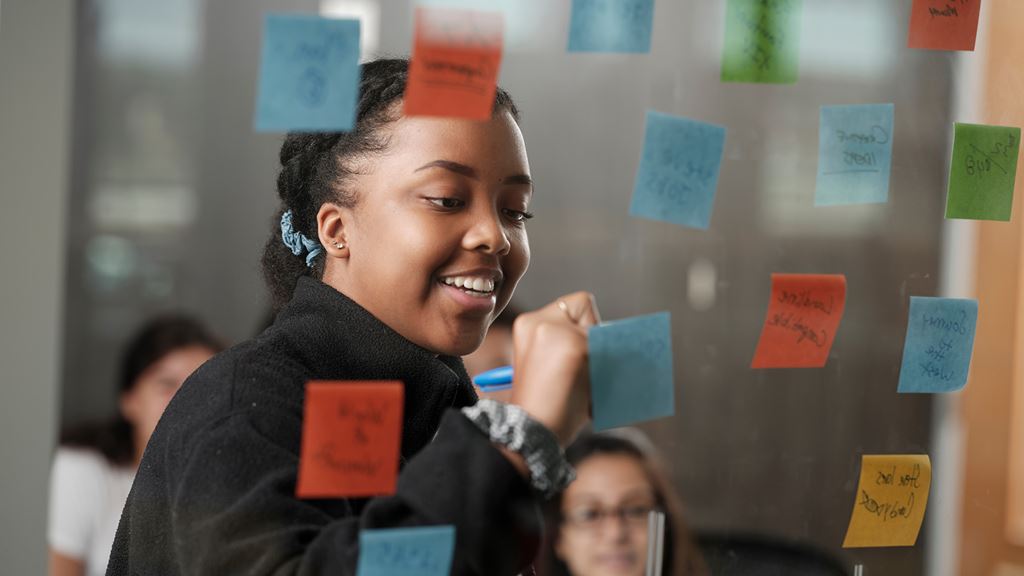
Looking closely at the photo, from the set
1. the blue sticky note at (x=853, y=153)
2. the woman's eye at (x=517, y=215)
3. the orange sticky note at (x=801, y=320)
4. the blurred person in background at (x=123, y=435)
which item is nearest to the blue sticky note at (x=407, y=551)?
the woman's eye at (x=517, y=215)

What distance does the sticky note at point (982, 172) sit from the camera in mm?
953

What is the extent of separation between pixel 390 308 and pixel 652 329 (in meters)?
0.19

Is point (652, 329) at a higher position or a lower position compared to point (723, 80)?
lower

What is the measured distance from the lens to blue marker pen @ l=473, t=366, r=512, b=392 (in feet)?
2.81

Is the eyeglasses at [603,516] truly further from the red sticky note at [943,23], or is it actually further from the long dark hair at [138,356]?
the long dark hair at [138,356]

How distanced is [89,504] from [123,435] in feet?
0.37

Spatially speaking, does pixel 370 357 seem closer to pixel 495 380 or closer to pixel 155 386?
pixel 495 380

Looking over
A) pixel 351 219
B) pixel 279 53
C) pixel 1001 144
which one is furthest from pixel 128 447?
pixel 1001 144

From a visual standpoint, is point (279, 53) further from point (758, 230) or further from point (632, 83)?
point (758, 230)

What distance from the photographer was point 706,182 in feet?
2.75

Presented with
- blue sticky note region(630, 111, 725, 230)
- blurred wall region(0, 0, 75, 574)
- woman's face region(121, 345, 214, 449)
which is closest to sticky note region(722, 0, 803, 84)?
blue sticky note region(630, 111, 725, 230)

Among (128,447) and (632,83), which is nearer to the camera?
(632,83)

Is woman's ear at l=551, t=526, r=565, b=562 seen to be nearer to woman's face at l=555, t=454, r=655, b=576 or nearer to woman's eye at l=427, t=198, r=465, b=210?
woman's face at l=555, t=454, r=655, b=576

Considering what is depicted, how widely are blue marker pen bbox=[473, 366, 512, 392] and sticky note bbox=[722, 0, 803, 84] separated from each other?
0.29 metres
